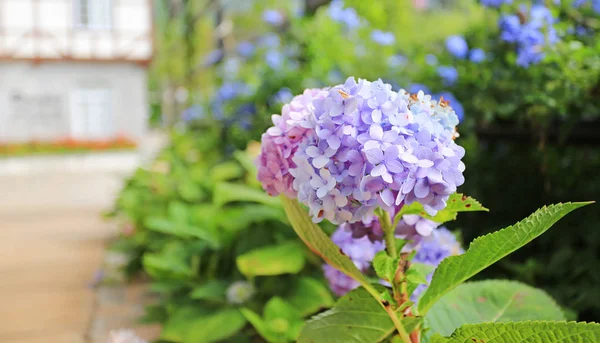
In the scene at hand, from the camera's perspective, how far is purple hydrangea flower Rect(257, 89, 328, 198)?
1.99 ft

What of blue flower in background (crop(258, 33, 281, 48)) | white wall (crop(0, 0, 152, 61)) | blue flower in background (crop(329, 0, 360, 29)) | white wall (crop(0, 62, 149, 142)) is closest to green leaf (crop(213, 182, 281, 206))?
blue flower in background (crop(329, 0, 360, 29))

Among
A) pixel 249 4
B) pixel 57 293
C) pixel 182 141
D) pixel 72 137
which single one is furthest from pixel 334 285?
pixel 72 137

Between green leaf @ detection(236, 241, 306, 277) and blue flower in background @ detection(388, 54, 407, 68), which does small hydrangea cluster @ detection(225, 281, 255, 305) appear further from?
blue flower in background @ detection(388, 54, 407, 68)

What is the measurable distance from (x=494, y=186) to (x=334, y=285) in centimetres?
64

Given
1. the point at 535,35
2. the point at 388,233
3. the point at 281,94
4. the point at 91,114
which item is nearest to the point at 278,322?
the point at 388,233

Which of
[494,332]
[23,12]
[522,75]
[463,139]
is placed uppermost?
[23,12]

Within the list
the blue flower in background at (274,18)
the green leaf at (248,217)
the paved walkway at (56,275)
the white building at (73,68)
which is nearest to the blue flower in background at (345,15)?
the blue flower in background at (274,18)

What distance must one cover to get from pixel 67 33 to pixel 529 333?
10280mm

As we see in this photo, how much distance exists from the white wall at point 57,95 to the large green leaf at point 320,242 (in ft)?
31.8

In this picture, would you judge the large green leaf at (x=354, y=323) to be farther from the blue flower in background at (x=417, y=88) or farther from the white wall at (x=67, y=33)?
the white wall at (x=67, y=33)

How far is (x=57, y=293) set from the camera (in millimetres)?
1916

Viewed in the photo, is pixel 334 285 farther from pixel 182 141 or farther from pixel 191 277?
pixel 182 141

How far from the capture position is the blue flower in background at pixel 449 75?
1489 mm

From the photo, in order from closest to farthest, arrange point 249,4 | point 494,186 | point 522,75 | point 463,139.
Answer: point 522,75, point 494,186, point 463,139, point 249,4
